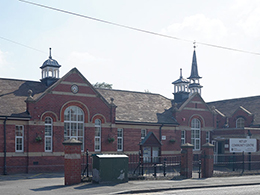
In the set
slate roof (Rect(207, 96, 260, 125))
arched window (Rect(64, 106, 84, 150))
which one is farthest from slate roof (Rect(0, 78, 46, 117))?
slate roof (Rect(207, 96, 260, 125))

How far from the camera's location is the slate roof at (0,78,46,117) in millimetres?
25391

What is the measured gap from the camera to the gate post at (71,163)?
56.7 feet

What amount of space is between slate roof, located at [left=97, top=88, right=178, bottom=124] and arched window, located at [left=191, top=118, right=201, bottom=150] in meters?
2.62

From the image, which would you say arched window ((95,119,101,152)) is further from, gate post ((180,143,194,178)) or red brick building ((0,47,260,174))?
gate post ((180,143,194,178))

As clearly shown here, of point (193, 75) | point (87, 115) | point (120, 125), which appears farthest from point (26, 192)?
point (193, 75)

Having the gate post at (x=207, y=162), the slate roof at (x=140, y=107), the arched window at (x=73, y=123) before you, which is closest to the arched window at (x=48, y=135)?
the arched window at (x=73, y=123)

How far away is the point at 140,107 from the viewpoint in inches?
1341

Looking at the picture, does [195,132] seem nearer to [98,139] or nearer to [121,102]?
[121,102]

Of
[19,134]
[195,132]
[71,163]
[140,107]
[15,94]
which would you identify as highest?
[15,94]

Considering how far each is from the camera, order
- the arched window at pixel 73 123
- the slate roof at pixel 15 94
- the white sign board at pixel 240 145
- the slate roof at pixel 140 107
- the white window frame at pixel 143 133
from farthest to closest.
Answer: the white window frame at pixel 143 133 → the slate roof at pixel 140 107 → the arched window at pixel 73 123 → the white sign board at pixel 240 145 → the slate roof at pixel 15 94

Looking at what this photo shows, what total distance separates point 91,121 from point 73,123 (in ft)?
4.94

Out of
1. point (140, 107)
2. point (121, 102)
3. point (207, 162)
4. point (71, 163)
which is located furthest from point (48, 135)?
point (207, 162)

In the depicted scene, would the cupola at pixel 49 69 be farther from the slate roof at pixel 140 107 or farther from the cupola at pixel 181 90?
the cupola at pixel 181 90

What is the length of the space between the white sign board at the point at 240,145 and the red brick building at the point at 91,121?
249 inches
